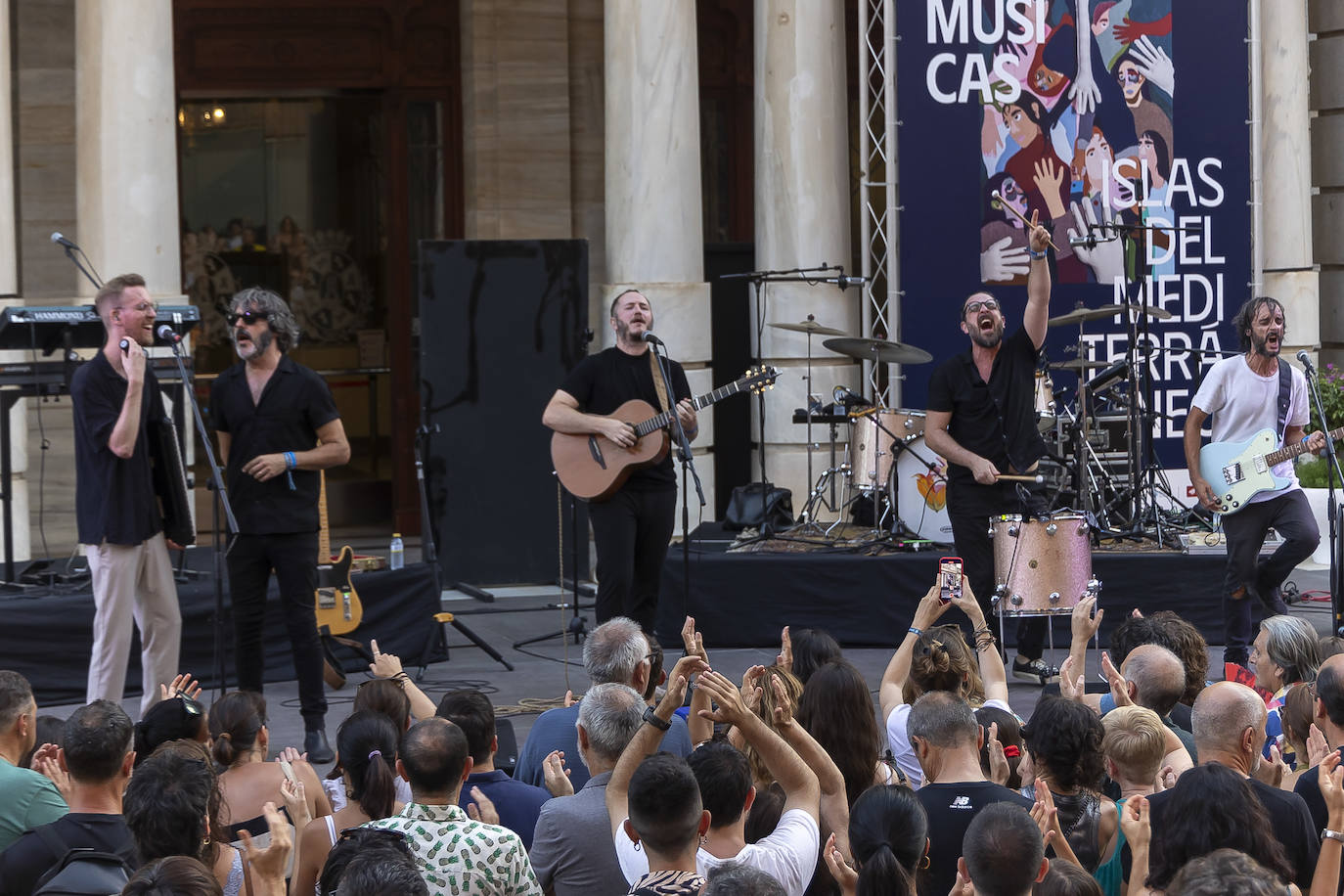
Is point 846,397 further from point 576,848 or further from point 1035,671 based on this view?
point 576,848

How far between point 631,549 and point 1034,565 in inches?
80.2

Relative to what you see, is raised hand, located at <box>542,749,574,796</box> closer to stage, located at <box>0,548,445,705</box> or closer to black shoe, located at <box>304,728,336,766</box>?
black shoe, located at <box>304,728,336,766</box>

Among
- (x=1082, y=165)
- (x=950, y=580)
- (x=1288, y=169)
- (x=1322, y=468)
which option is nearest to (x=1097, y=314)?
(x=1082, y=165)

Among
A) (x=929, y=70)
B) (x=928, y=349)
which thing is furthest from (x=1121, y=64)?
(x=928, y=349)

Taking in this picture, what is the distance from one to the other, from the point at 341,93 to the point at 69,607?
23.5ft

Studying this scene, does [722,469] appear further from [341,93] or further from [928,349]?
[341,93]

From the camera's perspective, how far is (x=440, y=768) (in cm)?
427

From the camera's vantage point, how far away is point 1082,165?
12727 mm

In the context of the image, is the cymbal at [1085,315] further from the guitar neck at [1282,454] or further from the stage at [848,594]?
the guitar neck at [1282,454]

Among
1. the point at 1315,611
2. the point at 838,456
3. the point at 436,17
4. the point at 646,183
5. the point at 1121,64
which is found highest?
the point at 436,17

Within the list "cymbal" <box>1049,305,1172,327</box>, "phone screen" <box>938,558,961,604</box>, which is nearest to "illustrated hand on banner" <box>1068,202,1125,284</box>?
"cymbal" <box>1049,305,1172,327</box>

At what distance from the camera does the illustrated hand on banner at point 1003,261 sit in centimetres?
1262

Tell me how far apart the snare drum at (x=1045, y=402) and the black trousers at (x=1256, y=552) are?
2778mm

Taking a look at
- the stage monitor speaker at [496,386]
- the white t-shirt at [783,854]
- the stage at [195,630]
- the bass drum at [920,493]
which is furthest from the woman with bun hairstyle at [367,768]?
the stage monitor speaker at [496,386]
